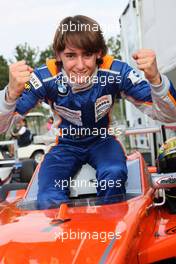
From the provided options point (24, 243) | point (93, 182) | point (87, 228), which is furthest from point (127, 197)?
point (24, 243)

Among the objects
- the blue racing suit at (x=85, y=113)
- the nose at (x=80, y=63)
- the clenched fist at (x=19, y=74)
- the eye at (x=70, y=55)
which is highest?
the eye at (x=70, y=55)

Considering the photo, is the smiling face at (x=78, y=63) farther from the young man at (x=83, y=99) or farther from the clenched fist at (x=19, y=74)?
the clenched fist at (x=19, y=74)

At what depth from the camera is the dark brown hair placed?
9.84 feet

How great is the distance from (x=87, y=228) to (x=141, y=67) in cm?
90

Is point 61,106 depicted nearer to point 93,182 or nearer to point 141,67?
point 93,182

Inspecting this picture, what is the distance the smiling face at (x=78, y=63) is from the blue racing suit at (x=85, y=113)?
0.25ft

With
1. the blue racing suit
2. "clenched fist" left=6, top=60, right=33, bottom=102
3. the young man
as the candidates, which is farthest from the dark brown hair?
"clenched fist" left=6, top=60, right=33, bottom=102

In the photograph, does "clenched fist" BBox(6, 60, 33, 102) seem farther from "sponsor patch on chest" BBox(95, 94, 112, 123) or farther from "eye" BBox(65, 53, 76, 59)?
"sponsor patch on chest" BBox(95, 94, 112, 123)

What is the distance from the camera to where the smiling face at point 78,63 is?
303 cm

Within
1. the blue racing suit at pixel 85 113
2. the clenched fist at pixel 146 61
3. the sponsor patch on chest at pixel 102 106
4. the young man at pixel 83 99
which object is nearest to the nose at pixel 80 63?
the young man at pixel 83 99

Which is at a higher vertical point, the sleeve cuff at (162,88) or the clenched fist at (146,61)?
the clenched fist at (146,61)

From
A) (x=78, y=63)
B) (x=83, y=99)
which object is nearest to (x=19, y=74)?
(x=78, y=63)

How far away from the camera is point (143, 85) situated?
314 cm

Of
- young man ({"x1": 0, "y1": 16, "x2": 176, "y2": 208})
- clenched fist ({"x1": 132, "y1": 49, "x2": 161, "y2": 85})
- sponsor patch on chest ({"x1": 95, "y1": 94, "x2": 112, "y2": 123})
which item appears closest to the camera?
clenched fist ({"x1": 132, "y1": 49, "x2": 161, "y2": 85})
